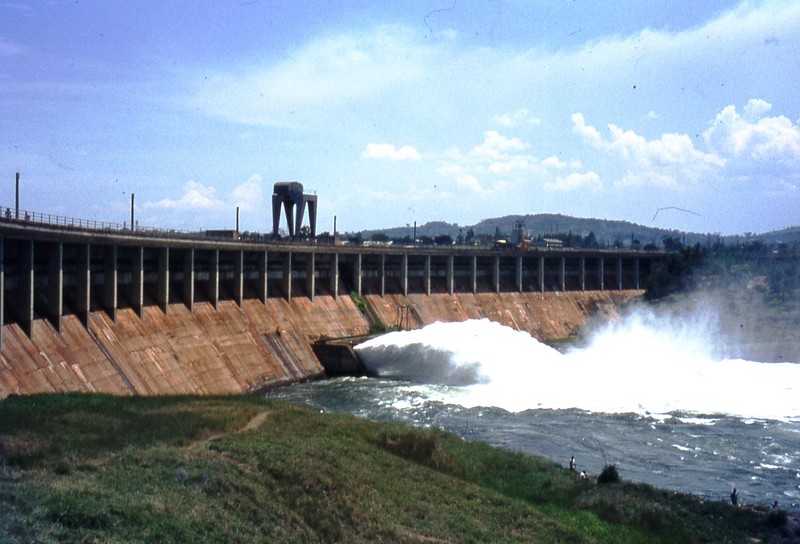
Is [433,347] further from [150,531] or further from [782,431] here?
[150,531]

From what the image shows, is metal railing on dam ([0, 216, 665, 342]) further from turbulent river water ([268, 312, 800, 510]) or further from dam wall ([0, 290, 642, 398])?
turbulent river water ([268, 312, 800, 510])

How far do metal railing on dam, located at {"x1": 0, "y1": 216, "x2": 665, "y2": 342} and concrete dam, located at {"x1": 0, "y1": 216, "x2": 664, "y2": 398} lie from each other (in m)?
0.09

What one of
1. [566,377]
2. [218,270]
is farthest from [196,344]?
[566,377]

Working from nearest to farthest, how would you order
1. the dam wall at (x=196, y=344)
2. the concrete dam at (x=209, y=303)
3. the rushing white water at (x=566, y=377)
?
the dam wall at (x=196, y=344)
the concrete dam at (x=209, y=303)
the rushing white water at (x=566, y=377)

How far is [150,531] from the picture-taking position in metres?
13.6

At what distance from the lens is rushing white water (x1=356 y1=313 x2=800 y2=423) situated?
4253 cm

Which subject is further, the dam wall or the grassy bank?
the dam wall

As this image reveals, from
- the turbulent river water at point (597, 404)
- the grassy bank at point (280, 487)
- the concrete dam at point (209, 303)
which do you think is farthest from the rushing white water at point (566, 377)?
the grassy bank at point (280, 487)

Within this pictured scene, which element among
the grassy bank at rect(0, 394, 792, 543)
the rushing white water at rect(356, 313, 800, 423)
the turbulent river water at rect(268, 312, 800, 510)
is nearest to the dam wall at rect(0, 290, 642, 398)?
the turbulent river water at rect(268, 312, 800, 510)

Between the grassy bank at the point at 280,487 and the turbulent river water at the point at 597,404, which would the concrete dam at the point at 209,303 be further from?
the grassy bank at the point at 280,487

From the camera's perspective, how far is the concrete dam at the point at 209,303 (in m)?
34.4

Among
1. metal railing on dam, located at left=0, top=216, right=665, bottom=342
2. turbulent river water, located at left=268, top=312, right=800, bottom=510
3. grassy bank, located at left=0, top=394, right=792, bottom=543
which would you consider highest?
metal railing on dam, located at left=0, top=216, right=665, bottom=342

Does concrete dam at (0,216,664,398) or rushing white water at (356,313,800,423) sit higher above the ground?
concrete dam at (0,216,664,398)

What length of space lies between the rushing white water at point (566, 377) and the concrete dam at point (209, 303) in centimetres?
652
